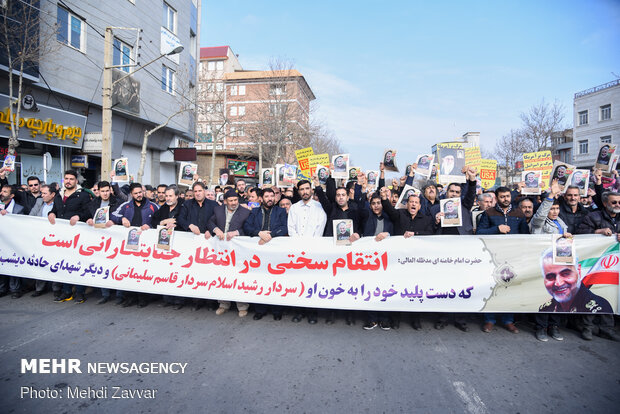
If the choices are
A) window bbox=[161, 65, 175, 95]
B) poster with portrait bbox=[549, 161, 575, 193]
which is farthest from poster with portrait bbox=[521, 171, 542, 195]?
window bbox=[161, 65, 175, 95]

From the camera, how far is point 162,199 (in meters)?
7.04

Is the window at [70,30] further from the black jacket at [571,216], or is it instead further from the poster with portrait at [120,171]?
the black jacket at [571,216]

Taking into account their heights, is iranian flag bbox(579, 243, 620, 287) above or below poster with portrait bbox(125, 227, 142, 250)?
below

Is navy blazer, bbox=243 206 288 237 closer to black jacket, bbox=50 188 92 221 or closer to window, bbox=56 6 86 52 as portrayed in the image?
black jacket, bbox=50 188 92 221

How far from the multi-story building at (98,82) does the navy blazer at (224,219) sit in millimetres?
7246

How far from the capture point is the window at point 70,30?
1341 centimetres

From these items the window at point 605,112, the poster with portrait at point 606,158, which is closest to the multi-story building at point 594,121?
the window at point 605,112

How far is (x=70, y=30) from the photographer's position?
14.0 m

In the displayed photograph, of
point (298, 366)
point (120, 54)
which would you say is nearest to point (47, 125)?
point (120, 54)

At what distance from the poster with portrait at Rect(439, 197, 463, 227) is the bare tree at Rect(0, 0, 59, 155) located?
12969mm

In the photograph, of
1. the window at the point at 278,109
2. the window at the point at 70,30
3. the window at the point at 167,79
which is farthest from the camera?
the window at the point at 278,109

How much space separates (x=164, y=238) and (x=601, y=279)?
241 inches

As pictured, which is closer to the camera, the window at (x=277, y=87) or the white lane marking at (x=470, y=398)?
the white lane marking at (x=470, y=398)

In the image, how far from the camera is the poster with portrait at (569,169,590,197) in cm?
503
